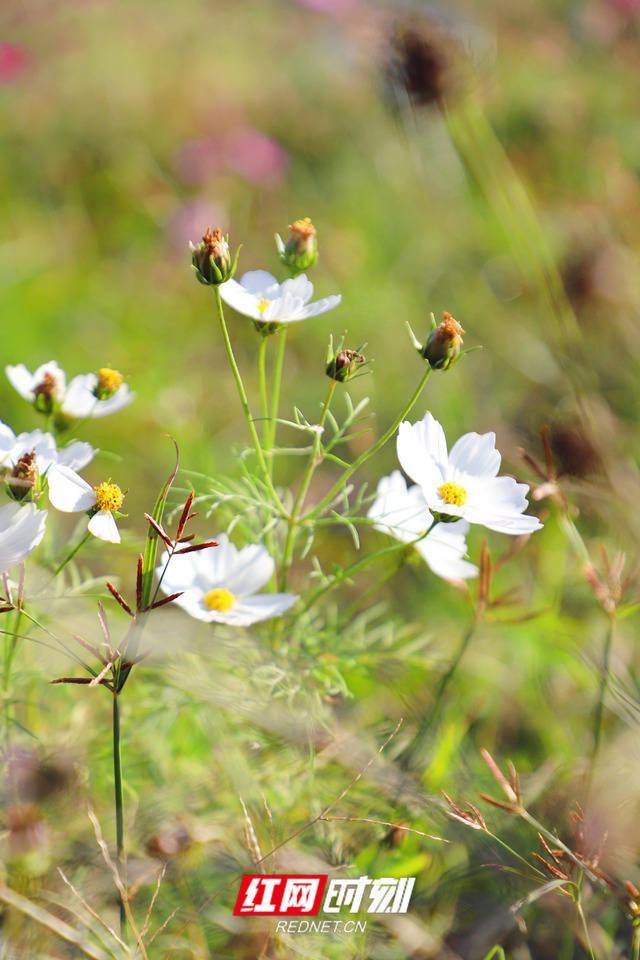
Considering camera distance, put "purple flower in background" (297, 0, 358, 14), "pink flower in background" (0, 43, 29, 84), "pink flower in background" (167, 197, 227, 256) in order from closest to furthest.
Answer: "pink flower in background" (167, 197, 227, 256)
"pink flower in background" (0, 43, 29, 84)
"purple flower in background" (297, 0, 358, 14)

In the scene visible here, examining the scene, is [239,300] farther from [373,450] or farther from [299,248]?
[373,450]

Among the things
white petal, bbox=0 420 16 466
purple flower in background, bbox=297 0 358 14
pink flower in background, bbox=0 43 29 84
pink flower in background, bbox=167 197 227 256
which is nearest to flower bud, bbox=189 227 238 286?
white petal, bbox=0 420 16 466

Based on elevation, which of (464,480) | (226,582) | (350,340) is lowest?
(350,340)

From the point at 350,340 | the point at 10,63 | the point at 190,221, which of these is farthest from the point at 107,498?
the point at 10,63

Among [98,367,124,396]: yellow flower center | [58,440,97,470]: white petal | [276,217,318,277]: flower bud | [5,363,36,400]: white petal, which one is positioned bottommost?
[58,440,97,470]: white petal

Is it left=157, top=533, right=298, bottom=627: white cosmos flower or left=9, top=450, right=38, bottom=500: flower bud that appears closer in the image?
left=9, top=450, right=38, bottom=500: flower bud

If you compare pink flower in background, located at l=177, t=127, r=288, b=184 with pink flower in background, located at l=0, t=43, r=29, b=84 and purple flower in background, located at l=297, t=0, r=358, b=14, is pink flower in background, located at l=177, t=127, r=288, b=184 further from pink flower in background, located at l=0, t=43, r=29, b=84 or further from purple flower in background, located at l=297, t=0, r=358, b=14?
purple flower in background, located at l=297, t=0, r=358, b=14

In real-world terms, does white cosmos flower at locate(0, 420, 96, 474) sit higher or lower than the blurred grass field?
higher
